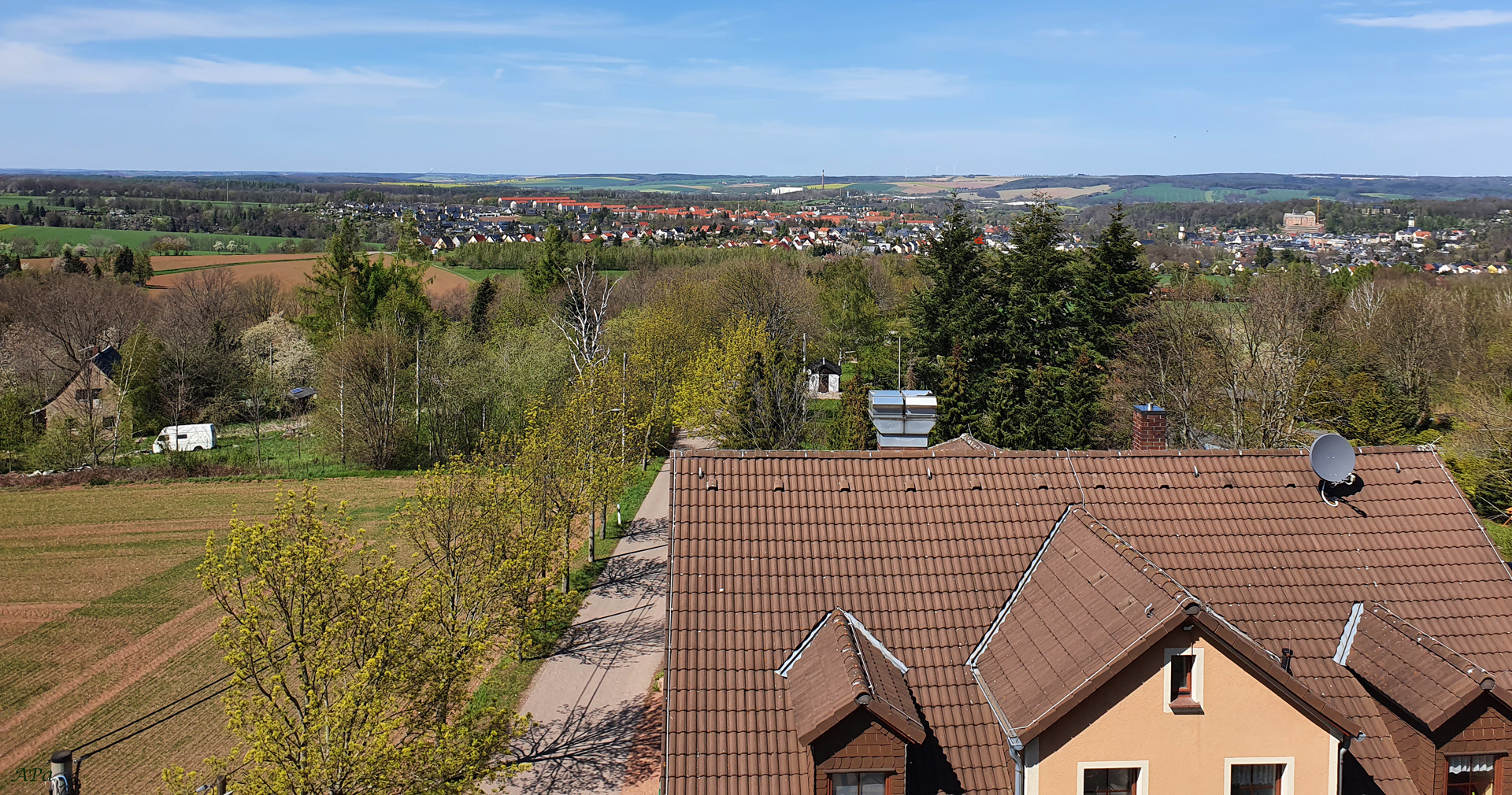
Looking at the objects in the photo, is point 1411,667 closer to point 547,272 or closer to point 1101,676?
point 1101,676

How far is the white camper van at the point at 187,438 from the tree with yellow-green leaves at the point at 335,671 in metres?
43.0

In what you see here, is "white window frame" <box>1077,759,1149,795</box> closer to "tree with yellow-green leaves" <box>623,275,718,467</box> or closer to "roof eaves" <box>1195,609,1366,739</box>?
"roof eaves" <box>1195,609,1366,739</box>

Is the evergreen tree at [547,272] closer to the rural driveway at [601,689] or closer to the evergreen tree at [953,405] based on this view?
the evergreen tree at [953,405]

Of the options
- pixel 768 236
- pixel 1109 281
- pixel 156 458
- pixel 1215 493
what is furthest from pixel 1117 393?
pixel 768 236

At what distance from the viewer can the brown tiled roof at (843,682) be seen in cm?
891

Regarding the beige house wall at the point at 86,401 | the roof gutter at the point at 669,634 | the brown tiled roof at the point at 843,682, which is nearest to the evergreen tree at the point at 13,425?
the beige house wall at the point at 86,401

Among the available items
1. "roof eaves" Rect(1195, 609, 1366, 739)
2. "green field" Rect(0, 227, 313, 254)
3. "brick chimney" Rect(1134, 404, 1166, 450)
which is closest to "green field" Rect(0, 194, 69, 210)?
"green field" Rect(0, 227, 313, 254)

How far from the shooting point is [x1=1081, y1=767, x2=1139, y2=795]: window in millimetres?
9383

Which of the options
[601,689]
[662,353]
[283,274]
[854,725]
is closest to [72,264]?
[283,274]

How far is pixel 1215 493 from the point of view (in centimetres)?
1202

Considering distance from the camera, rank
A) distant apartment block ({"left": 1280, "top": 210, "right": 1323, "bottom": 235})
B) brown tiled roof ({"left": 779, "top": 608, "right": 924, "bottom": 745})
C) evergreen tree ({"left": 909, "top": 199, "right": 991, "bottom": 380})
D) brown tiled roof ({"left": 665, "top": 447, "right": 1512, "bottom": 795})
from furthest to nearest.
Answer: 1. distant apartment block ({"left": 1280, "top": 210, "right": 1323, "bottom": 235})
2. evergreen tree ({"left": 909, "top": 199, "right": 991, "bottom": 380})
3. brown tiled roof ({"left": 665, "top": 447, "right": 1512, "bottom": 795})
4. brown tiled roof ({"left": 779, "top": 608, "right": 924, "bottom": 745})

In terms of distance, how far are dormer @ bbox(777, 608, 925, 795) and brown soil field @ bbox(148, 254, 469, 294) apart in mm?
77754

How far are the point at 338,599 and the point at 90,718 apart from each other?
475 inches

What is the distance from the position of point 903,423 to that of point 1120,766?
9.75m
